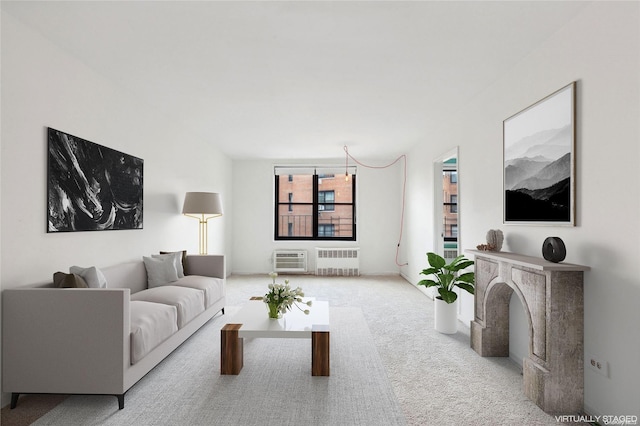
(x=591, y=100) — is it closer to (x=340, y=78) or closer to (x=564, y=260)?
(x=564, y=260)

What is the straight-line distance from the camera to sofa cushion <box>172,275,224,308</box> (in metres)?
3.99

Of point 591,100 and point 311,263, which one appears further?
point 311,263

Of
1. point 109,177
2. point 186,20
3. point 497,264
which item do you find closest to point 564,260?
point 497,264

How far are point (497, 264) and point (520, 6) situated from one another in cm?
190

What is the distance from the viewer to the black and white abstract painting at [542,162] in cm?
250

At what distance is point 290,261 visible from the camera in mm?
7855

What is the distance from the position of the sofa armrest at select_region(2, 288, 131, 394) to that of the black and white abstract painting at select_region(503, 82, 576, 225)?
10.0 feet

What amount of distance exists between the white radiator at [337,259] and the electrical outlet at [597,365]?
546 cm

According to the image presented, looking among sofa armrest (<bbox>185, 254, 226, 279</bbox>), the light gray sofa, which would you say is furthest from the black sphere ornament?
sofa armrest (<bbox>185, 254, 226, 279</bbox>)

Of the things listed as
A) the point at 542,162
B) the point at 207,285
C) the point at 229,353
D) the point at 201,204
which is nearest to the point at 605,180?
the point at 542,162

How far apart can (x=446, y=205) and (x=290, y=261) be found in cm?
352

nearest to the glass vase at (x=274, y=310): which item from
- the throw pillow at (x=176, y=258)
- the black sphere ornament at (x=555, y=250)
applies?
the throw pillow at (x=176, y=258)

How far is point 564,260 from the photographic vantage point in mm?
2535

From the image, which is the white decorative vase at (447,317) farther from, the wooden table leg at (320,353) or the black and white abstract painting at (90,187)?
the black and white abstract painting at (90,187)
